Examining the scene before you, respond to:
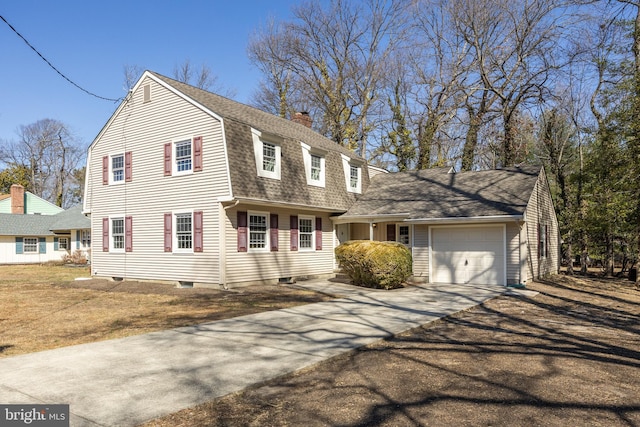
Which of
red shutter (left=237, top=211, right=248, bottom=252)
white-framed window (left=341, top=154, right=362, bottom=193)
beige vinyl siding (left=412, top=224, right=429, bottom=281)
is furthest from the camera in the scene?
white-framed window (left=341, top=154, right=362, bottom=193)

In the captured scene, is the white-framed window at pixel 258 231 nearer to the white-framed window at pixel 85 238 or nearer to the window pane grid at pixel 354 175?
the window pane grid at pixel 354 175

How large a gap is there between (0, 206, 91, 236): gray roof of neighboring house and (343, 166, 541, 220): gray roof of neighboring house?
70.2 ft

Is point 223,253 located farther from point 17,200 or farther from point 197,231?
point 17,200

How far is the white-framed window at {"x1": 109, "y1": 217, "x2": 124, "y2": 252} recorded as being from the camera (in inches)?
723

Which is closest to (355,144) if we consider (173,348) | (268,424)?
(173,348)

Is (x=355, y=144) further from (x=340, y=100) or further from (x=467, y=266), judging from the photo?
(x=467, y=266)

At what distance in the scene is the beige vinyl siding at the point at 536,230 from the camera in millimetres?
17203

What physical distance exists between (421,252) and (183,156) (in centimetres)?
968

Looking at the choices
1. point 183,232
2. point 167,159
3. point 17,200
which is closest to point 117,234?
point 183,232

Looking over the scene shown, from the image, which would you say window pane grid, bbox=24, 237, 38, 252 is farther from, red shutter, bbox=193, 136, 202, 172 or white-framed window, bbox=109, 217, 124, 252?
red shutter, bbox=193, 136, 202, 172

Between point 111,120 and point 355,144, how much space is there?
1834cm

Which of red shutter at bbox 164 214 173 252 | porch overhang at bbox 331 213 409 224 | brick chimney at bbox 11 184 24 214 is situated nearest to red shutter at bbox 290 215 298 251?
porch overhang at bbox 331 213 409 224

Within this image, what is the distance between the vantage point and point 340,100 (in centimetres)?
3362

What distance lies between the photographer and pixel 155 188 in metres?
16.9
